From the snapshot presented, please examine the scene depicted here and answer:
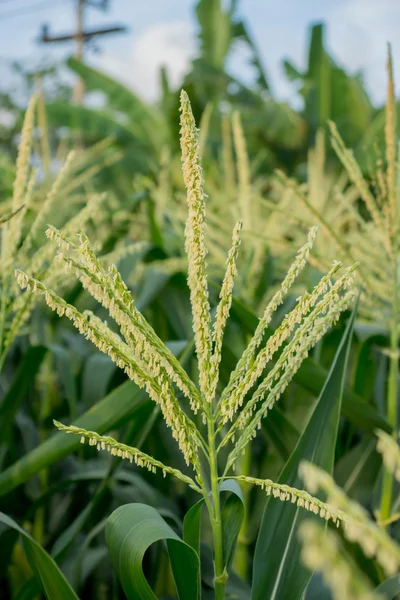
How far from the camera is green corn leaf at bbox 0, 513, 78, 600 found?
780 millimetres

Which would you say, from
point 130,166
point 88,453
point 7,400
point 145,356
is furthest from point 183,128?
point 130,166

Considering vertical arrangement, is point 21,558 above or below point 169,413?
below

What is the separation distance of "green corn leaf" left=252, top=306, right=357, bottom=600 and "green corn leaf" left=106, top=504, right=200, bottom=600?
0.09 m

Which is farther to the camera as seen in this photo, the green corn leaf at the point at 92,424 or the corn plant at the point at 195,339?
the green corn leaf at the point at 92,424

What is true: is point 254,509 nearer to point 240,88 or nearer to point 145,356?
point 145,356

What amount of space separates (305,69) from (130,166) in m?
2.87

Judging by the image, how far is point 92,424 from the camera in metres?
1.01

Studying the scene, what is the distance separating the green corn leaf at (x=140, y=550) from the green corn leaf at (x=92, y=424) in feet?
0.91

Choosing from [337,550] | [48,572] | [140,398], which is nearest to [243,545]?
[140,398]

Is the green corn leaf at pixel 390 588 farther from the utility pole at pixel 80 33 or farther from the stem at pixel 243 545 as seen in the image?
the utility pole at pixel 80 33

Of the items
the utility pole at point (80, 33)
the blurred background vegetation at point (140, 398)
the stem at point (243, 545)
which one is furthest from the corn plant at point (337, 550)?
the utility pole at point (80, 33)

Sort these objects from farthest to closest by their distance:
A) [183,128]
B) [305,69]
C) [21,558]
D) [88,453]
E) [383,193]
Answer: [305,69] < [88,453] < [21,558] < [383,193] < [183,128]

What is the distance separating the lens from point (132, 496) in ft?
4.69

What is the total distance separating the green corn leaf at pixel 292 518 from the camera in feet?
2.50
